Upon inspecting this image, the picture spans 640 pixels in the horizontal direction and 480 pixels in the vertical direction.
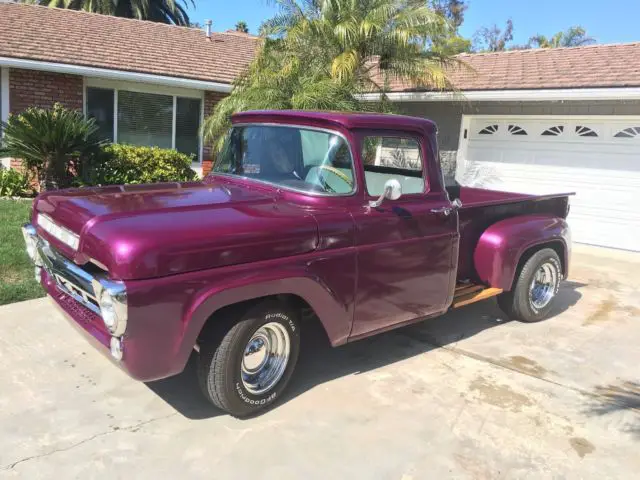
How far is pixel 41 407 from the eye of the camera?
3.53 meters

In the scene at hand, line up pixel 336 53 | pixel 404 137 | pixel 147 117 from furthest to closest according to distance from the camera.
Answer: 1. pixel 147 117
2. pixel 336 53
3. pixel 404 137

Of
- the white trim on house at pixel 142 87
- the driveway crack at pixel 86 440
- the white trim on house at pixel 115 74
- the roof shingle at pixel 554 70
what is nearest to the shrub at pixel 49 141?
the white trim on house at pixel 115 74

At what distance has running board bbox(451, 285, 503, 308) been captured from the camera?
15.8 feet

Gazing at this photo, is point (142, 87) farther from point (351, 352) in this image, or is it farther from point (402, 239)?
point (402, 239)

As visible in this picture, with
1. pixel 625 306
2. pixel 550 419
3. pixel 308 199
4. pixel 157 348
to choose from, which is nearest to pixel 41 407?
pixel 157 348

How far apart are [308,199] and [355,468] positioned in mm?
1707

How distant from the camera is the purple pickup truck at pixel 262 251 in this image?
9.70 feet

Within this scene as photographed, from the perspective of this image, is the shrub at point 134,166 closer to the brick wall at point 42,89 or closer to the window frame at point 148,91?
the window frame at point 148,91

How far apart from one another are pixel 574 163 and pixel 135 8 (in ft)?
Result: 70.9

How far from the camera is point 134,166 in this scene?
10922 mm

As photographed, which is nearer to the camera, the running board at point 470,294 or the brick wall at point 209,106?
the running board at point 470,294

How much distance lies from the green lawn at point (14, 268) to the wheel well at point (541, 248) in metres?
4.72

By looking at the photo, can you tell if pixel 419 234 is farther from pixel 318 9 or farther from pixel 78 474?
pixel 318 9

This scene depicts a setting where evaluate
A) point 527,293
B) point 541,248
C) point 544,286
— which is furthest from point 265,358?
point 544,286
